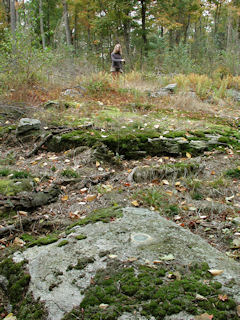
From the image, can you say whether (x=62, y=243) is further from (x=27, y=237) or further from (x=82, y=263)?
(x=27, y=237)

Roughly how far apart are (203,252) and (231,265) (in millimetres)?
199

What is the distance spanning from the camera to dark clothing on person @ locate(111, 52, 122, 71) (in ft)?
32.2

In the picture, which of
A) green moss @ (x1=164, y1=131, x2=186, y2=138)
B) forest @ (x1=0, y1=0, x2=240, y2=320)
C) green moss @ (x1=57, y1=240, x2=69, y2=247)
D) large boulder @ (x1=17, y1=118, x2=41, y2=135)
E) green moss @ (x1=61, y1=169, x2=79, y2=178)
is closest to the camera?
forest @ (x1=0, y1=0, x2=240, y2=320)

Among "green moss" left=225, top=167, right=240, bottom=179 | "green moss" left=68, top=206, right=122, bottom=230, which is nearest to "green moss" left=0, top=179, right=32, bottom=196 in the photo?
"green moss" left=68, top=206, right=122, bottom=230

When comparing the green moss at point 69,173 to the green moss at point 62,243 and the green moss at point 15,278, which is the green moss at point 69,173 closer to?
the green moss at point 62,243

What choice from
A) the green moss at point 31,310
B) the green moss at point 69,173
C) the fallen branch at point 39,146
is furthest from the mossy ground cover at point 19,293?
the fallen branch at point 39,146

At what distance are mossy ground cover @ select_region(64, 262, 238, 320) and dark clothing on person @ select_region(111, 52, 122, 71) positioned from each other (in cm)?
923

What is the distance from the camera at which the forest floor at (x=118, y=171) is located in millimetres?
2736

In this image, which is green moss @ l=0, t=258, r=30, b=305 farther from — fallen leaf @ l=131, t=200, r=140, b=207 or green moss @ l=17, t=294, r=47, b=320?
fallen leaf @ l=131, t=200, r=140, b=207

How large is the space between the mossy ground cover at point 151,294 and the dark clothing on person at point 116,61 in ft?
Result: 30.3

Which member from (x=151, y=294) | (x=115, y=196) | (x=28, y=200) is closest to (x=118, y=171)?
(x=115, y=196)

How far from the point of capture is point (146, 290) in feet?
4.81

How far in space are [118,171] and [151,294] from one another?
2.66 m

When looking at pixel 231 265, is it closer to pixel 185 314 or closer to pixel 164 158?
pixel 185 314
